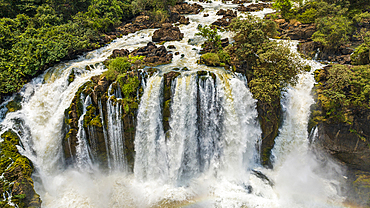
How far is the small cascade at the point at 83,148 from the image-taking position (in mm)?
13992

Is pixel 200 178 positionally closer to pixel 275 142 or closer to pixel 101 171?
pixel 275 142

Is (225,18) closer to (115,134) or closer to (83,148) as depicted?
(115,134)

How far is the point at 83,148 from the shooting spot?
14.2m

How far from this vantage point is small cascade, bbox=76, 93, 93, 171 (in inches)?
551

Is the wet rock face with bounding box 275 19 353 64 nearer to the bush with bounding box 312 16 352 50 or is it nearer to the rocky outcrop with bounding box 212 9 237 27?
the bush with bounding box 312 16 352 50

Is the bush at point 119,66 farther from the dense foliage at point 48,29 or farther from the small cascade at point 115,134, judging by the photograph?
the dense foliage at point 48,29

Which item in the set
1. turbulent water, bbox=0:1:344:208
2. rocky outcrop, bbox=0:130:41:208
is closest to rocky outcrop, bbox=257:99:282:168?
turbulent water, bbox=0:1:344:208

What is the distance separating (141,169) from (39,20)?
21.9 meters

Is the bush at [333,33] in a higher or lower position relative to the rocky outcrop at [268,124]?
higher

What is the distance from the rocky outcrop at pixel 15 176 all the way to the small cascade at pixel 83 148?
2973 millimetres

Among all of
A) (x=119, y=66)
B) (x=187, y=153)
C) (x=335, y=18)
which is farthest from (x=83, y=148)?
(x=335, y=18)

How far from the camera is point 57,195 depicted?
1331cm

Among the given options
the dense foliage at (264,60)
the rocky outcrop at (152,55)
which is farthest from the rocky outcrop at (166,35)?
the dense foliage at (264,60)

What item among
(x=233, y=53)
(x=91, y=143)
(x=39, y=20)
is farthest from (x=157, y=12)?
(x=91, y=143)
